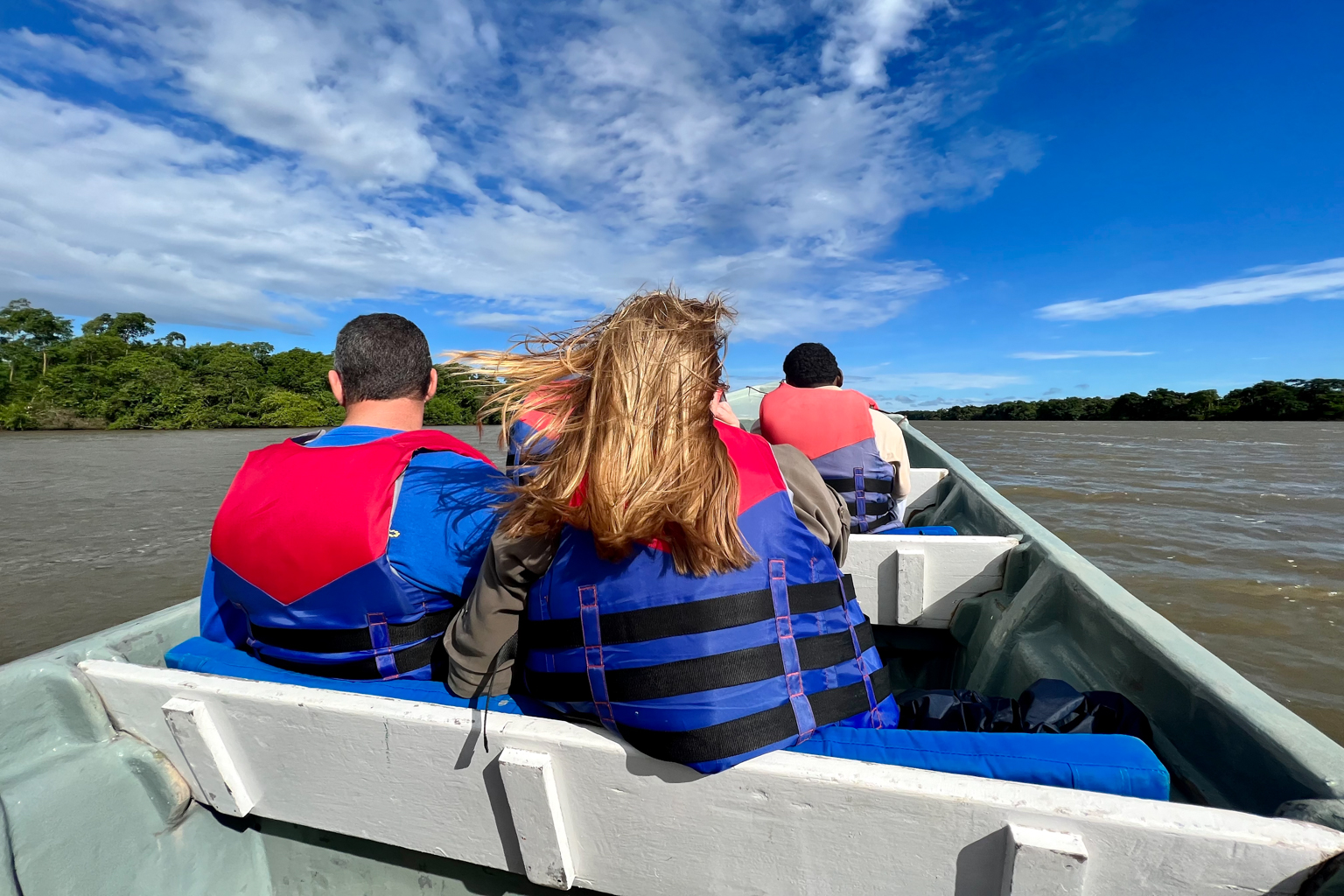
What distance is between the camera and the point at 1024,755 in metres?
1.03

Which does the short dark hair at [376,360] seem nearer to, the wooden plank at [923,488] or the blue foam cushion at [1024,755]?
the blue foam cushion at [1024,755]

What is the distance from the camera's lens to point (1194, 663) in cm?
138

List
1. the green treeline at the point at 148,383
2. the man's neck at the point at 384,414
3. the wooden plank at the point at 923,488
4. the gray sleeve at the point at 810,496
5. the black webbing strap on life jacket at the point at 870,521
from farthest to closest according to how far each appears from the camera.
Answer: the green treeline at the point at 148,383 → the wooden plank at the point at 923,488 → the black webbing strap on life jacket at the point at 870,521 → the man's neck at the point at 384,414 → the gray sleeve at the point at 810,496

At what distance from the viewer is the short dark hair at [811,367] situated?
3.34m

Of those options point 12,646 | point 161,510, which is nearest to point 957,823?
point 12,646

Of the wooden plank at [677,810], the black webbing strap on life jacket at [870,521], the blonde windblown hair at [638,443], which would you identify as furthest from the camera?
the black webbing strap on life jacket at [870,521]

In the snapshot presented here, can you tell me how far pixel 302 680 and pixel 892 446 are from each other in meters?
2.83

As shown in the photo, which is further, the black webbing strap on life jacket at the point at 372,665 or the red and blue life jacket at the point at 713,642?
the black webbing strap on life jacket at the point at 372,665

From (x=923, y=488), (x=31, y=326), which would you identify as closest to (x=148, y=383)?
(x=31, y=326)

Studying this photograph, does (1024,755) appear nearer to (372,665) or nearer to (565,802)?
(565,802)

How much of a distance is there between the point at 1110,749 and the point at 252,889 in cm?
203

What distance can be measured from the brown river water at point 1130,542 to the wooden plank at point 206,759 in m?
4.11

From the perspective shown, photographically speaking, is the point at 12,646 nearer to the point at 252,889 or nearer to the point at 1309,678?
the point at 252,889

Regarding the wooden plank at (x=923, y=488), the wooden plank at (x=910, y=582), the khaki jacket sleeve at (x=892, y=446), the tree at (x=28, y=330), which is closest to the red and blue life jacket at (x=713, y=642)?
the wooden plank at (x=910, y=582)
